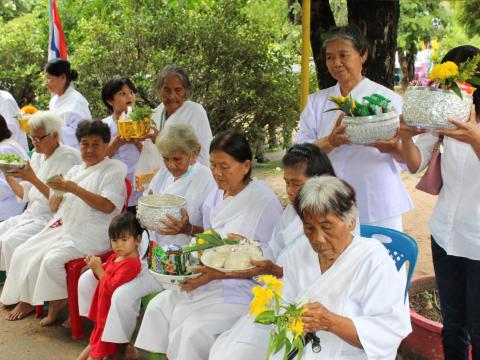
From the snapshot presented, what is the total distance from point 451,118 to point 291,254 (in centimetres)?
97

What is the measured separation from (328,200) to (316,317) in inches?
19.1

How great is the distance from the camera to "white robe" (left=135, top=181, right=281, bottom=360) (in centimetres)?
342

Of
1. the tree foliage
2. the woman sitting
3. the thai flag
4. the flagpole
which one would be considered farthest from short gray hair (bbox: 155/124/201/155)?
the tree foliage

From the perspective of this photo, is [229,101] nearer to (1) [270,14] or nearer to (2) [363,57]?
(1) [270,14]

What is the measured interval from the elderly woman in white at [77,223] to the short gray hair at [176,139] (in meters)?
0.81

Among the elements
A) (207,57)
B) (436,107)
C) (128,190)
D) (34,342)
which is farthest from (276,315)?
(207,57)

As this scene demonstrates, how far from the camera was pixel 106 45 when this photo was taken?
854 cm

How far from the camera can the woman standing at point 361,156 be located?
365 cm

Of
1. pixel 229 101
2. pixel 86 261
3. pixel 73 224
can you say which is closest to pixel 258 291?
pixel 86 261

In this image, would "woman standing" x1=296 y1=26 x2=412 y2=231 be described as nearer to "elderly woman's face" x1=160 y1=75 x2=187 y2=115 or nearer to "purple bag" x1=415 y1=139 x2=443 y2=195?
"purple bag" x1=415 y1=139 x2=443 y2=195

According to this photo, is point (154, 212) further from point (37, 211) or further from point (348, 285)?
point (37, 211)

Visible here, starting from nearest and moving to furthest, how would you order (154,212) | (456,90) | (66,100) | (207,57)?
(456,90), (154,212), (66,100), (207,57)

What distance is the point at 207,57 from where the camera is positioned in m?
8.55

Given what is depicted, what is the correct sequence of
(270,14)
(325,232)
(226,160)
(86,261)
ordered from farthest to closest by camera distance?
1. (270,14)
2. (86,261)
3. (226,160)
4. (325,232)
